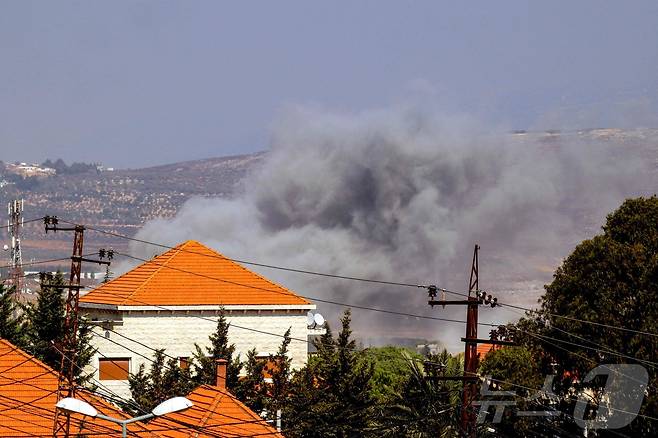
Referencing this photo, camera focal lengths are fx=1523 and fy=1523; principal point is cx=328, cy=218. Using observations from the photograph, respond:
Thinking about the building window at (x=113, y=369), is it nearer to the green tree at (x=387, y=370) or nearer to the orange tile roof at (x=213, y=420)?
the green tree at (x=387, y=370)

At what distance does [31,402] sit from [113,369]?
79.4 ft

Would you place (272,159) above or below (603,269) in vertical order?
above

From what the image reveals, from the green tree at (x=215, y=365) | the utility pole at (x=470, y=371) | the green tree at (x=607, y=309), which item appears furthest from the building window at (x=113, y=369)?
the utility pole at (x=470, y=371)

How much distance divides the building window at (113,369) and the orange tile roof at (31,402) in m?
18.9

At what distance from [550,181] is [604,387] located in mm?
112586

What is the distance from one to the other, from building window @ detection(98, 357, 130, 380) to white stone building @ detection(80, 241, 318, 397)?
0.03m

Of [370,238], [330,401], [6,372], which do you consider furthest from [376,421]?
[370,238]

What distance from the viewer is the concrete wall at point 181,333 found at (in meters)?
67.4

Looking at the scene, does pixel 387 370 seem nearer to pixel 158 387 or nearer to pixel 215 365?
pixel 158 387

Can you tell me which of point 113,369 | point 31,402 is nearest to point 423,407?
point 31,402

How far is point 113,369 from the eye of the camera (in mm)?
67750

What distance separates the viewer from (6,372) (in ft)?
151

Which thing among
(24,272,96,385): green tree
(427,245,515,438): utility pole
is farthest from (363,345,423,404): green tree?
(427,245,515,438): utility pole

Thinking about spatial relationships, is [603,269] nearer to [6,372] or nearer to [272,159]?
[6,372]
